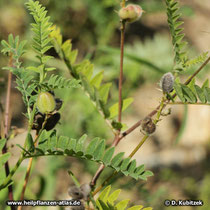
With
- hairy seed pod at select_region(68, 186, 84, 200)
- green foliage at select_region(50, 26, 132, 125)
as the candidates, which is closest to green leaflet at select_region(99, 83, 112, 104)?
green foliage at select_region(50, 26, 132, 125)

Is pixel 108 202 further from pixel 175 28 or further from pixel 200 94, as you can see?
pixel 175 28

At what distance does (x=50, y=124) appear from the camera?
0.99 metres

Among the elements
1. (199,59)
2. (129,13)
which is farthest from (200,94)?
(129,13)

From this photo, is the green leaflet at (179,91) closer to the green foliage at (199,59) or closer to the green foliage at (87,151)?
the green foliage at (199,59)

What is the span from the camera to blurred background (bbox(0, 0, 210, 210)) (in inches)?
104

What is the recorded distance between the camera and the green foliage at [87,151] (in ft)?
3.11

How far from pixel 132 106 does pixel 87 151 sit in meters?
2.65

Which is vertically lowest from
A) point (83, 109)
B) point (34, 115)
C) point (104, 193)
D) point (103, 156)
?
point (83, 109)

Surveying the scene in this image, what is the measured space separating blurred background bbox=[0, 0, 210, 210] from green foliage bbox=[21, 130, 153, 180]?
4.36 feet

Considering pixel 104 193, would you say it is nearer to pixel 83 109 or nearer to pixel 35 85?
pixel 35 85

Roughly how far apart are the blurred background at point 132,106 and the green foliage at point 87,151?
4.36 feet

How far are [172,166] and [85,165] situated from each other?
4.26ft

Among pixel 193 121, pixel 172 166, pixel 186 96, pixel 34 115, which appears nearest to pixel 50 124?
pixel 34 115

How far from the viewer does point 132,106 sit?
3604 millimetres
